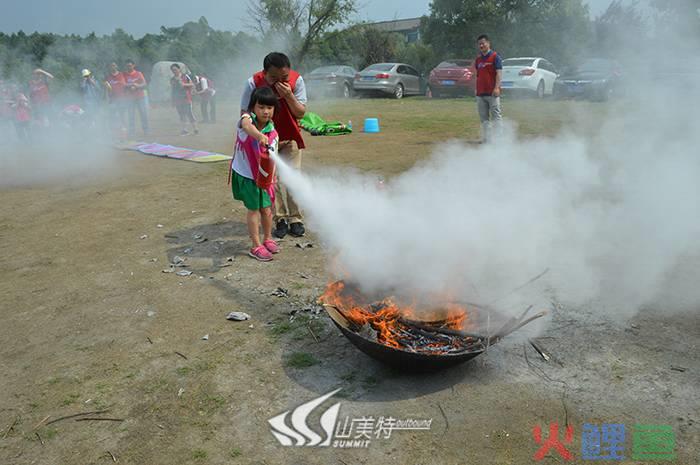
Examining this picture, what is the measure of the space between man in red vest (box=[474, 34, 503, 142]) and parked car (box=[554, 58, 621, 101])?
2056mm

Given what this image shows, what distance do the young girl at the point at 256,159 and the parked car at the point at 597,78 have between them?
325cm

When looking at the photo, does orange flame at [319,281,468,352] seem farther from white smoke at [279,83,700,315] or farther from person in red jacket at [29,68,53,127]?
person in red jacket at [29,68,53,127]

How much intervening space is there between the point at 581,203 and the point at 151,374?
4.99 metres

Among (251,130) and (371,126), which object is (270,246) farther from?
(371,126)

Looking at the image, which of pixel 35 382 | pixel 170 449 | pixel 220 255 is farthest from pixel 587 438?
pixel 220 255

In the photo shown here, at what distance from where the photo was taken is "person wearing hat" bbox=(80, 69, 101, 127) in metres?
14.5

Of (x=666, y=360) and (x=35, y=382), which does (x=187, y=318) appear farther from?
(x=666, y=360)

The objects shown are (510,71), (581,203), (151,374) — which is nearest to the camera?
(151,374)

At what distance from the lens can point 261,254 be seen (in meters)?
5.42

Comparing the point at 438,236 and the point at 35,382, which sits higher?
the point at 438,236

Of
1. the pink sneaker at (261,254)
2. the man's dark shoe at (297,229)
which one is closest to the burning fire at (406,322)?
the pink sneaker at (261,254)

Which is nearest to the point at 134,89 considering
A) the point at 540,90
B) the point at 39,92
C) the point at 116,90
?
the point at 116,90

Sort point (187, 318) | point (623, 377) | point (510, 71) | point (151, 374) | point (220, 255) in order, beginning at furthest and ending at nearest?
point (510, 71)
point (220, 255)
point (187, 318)
point (151, 374)
point (623, 377)

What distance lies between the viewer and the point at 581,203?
6.10 m
